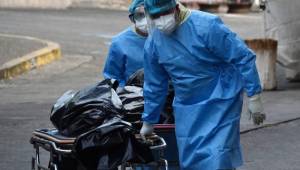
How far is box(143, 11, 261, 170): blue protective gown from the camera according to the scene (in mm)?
4898

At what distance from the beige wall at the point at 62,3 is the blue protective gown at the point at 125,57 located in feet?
71.3

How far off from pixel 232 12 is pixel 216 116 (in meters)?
26.1

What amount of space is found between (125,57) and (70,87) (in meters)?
7.08

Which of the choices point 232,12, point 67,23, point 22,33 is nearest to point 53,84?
point 22,33

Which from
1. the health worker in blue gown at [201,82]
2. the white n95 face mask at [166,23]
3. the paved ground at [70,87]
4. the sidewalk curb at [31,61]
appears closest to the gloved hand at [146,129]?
the health worker in blue gown at [201,82]

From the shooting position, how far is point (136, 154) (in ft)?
15.0

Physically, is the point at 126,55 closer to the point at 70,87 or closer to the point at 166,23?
the point at 166,23

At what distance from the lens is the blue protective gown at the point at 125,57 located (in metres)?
5.95

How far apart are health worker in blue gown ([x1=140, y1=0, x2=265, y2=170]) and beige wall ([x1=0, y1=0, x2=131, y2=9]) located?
22.8 metres

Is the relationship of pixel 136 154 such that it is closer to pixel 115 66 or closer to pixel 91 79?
pixel 115 66

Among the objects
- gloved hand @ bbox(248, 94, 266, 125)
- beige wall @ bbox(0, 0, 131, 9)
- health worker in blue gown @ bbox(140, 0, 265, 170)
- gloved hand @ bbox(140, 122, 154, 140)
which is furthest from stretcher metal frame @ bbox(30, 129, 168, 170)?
beige wall @ bbox(0, 0, 131, 9)

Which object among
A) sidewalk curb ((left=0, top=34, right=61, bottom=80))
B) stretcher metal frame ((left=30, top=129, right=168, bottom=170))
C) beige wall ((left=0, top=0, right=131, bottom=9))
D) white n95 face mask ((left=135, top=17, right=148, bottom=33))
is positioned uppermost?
white n95 face mask ((left=135, top=17, right=148, bottom=33))

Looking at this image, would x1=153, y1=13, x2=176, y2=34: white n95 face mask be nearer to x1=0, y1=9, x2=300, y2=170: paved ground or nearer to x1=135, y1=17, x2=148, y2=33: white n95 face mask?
x1=135, y1=17, x2=148, y2=33: white n95 face mask

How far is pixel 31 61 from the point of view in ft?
50.5
